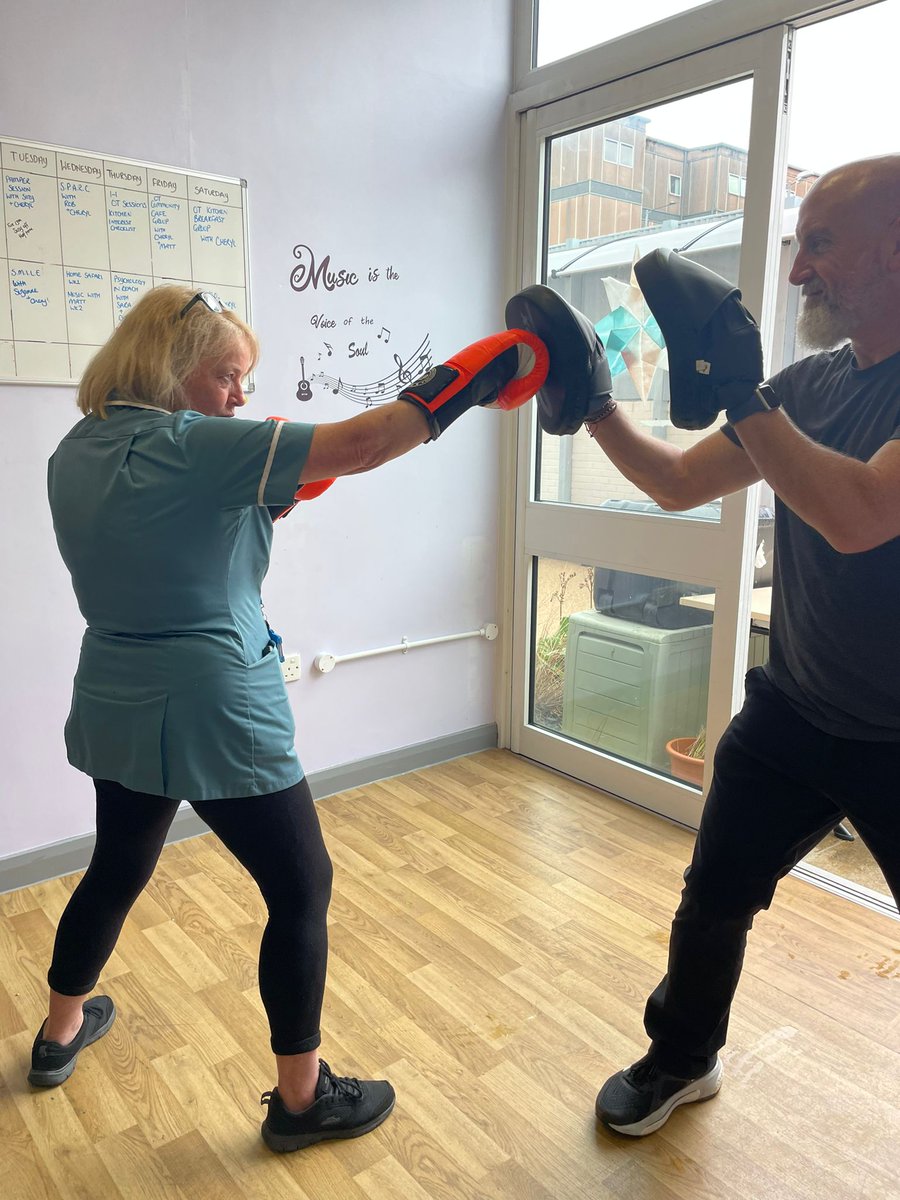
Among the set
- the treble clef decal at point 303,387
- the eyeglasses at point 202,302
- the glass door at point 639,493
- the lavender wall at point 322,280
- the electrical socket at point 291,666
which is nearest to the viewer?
the eyeglasses at point 202,302

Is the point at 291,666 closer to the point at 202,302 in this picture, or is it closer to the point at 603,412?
the point at 603,412

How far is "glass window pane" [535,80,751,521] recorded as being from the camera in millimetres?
2566

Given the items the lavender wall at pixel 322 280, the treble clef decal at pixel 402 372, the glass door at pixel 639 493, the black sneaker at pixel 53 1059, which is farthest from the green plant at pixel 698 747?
the black sneaker at pixel 53 1059

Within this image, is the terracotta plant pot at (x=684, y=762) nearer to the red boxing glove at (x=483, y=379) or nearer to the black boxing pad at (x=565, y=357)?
the black boxing pad at (x=565, y=357)

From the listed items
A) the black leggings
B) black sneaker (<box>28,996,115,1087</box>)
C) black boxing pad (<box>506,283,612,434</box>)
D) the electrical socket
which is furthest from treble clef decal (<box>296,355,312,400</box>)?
black sneaker (<box>28,996,115,1087</box>)

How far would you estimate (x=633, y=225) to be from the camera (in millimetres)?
2848

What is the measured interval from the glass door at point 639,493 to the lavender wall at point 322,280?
0.22 meters

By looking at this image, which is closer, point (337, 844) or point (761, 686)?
point (761, 686)

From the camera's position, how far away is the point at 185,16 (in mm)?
2416

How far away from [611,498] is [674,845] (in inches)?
43.7

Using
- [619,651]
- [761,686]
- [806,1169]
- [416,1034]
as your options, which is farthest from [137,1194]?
[619,651]

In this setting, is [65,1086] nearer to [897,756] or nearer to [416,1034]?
[416,1034]

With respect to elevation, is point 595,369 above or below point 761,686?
above

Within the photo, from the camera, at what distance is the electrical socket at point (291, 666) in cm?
290
